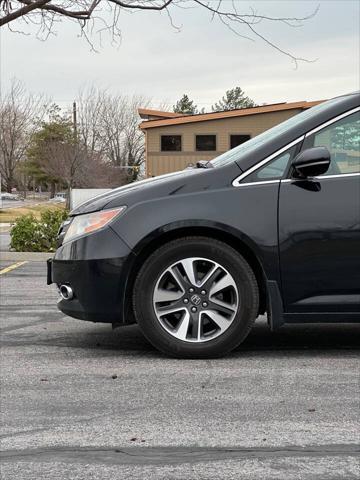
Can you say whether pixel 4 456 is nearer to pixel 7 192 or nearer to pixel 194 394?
pixel 194 394

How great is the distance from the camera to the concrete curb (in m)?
11.6

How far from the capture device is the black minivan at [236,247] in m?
4.43

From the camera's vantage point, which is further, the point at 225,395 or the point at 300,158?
the point at 300,158

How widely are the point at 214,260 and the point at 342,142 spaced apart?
47.3 inches

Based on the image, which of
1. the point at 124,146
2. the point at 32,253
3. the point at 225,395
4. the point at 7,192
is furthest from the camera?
the point at 7,192

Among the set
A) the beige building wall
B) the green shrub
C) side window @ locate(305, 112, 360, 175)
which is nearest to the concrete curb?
the green shrub

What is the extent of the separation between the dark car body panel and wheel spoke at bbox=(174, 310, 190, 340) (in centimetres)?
37

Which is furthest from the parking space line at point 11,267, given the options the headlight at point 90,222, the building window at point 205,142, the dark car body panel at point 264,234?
the building window at point 205,142

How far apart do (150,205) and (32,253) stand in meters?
8.03

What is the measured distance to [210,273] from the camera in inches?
176

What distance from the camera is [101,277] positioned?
4520mm

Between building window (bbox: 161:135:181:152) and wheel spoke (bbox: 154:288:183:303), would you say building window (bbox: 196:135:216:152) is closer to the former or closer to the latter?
building window (bbox: 161:135:181:152)

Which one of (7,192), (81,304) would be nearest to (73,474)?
(81,304)

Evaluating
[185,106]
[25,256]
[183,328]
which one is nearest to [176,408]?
[183,328]
